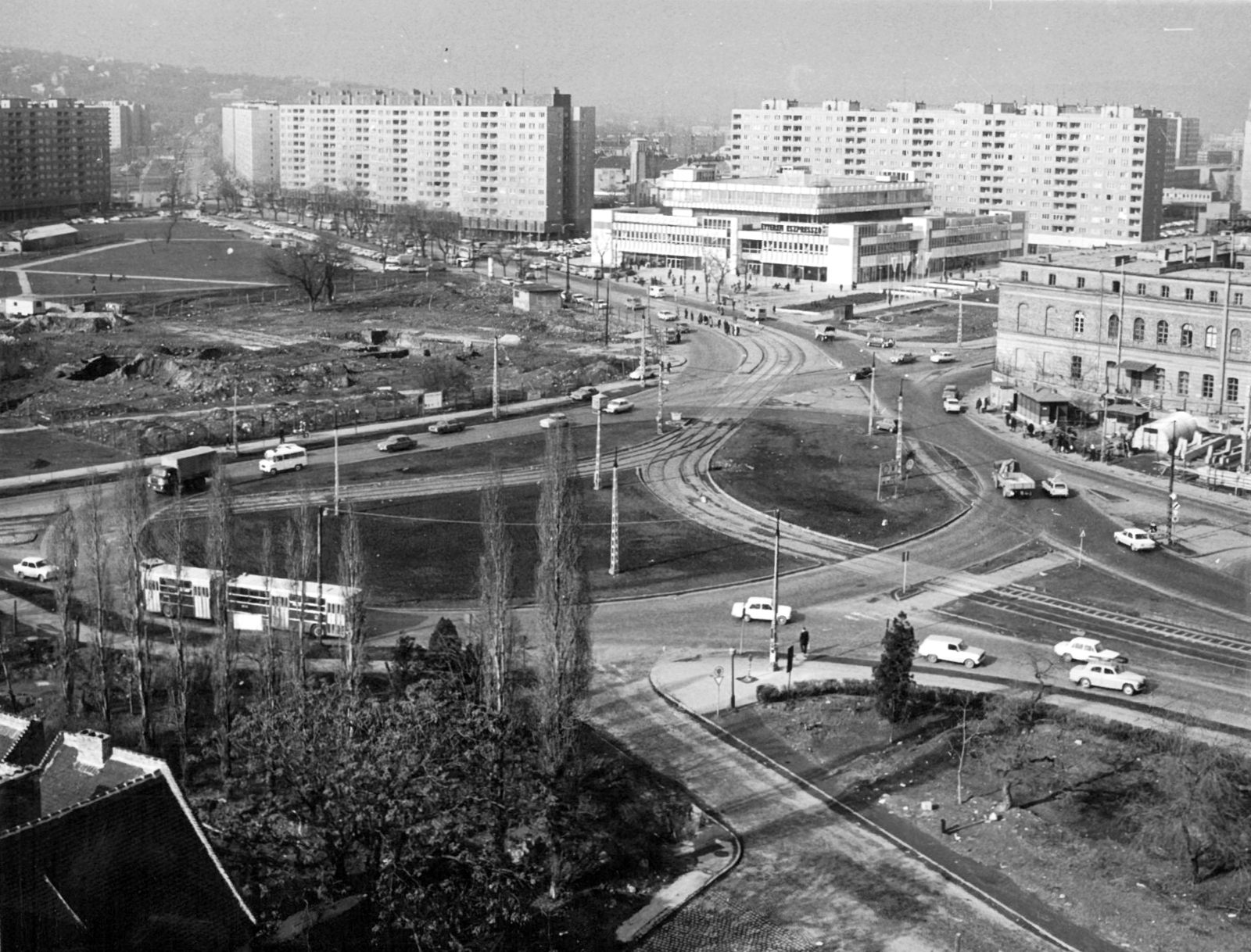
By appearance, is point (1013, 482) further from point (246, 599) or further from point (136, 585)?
point (136, 585)

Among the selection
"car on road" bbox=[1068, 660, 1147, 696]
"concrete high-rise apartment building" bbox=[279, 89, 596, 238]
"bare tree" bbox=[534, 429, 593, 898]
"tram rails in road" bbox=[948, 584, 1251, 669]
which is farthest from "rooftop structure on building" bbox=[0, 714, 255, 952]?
"concrete high-rise apartment building" bbox=[279, 89, 596, 238]

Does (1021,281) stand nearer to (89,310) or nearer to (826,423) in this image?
(826,423)

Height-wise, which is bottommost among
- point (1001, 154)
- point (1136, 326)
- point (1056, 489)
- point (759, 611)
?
point (759, 611)

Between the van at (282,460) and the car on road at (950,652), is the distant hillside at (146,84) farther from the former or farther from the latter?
the car on road at (950,652)

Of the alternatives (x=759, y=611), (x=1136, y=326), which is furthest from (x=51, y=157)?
(x=759, y=611)

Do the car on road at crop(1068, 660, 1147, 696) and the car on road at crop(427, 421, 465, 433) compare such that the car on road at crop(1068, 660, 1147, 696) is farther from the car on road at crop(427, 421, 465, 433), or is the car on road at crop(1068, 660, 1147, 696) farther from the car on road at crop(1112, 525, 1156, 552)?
the car on road at crop(427, 421, 465, 433)
